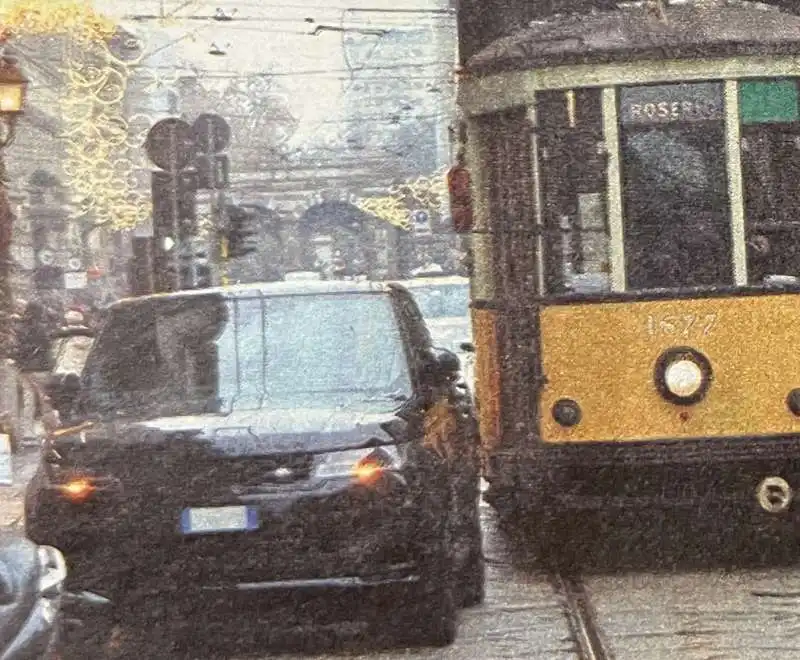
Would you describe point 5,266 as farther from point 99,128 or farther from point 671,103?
point 99,128

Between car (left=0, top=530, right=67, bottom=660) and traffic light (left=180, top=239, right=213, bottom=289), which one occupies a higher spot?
traffic light (left=180, top=239, right=213, bottom=289)

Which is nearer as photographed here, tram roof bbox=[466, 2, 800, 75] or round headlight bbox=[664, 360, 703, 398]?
round headlight bbox=[664, 360, 703, 398]

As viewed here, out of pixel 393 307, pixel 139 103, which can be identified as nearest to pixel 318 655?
pixel 393 307

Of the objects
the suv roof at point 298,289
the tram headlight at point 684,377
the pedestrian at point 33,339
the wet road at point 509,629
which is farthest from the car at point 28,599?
the pedestrian at point 33,339

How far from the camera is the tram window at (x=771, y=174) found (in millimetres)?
9227

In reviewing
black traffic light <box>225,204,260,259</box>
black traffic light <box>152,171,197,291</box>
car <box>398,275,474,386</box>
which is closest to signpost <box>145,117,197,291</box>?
black traffic light <box>152,171,197,291</box>

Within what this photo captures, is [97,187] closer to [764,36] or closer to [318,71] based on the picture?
[318,71]

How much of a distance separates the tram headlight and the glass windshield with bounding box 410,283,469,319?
43.4 feet

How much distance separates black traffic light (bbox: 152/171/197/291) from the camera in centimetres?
1789

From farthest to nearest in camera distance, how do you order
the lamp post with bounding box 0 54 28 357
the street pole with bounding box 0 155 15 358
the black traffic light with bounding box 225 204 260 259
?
the black traffic light with bounding box 225 204 260 259 < the street pole with bounding box 0 155 15 358 < the lamp post with bounding box 0 54 28 357

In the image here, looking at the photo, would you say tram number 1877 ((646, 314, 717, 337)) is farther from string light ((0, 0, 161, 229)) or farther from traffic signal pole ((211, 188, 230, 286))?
string light ((0, 0, 161, 229))

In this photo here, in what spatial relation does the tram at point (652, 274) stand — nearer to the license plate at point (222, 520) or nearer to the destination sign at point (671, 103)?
the destination sign at point (671, 103)

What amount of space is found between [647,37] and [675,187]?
0.74 meters

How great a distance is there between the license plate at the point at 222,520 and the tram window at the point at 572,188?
2406 millimetres
